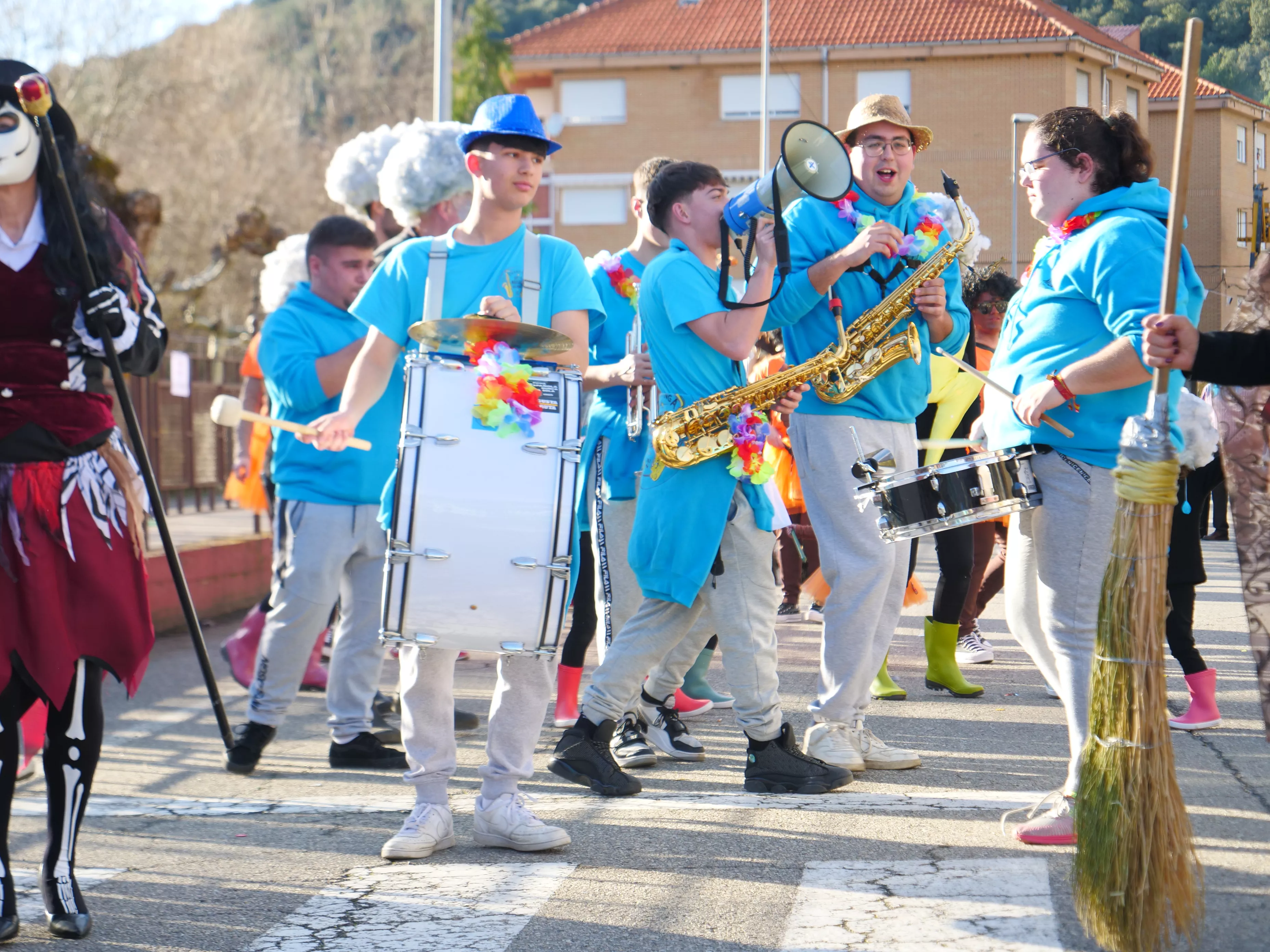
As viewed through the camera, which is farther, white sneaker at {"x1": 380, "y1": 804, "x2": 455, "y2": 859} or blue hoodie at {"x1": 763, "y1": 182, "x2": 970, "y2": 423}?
blue hoodie at {"x1": 763, "y1": 182, "x2": 970, "y2": 423}

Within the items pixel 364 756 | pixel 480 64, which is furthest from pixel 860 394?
pixel 480 64

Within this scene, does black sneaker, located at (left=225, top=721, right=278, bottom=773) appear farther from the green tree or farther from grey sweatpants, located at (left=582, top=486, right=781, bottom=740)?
the green tree

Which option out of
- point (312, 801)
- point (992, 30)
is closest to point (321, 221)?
point (312, 801)

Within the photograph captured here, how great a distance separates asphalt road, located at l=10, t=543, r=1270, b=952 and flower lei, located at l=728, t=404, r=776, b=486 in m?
1.05

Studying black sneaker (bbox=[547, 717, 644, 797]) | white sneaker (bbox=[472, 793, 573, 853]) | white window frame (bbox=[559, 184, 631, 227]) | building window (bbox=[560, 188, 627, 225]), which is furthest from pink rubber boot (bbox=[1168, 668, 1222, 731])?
building window (bbox=[560, 188, 627, 225])

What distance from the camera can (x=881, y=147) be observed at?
17.0ft

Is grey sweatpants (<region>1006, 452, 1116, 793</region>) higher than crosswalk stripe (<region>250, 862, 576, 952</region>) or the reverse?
higher

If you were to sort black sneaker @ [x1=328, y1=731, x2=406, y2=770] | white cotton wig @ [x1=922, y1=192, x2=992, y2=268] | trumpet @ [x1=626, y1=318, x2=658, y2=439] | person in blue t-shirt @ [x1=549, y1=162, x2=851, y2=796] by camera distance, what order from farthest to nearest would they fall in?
1. black sneaker @ [x1=328, y1=731, x2=406, y2=770]
2. trumpet @ [x1=626, y1=318, x2=658, y2=439]
3. white cotton wig @ [x1=922, y1=192, x2=992, y2=268]
4. person in blue t-shirt @ [x1=549, y1=162, x2=851, y2=796]

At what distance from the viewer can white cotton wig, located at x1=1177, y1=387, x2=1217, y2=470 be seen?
12.3 ft

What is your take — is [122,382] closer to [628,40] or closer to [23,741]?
[23,741]

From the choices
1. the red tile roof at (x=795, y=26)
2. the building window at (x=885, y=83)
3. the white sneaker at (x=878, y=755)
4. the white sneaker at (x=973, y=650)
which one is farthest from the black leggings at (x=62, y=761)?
the building window at (x=885, y=83)

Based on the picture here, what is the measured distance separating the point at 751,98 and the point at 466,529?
95.7 feet

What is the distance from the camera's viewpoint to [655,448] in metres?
5.00

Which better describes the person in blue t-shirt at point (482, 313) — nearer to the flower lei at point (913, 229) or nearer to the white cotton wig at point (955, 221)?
the flower lei at point (913, 229)
